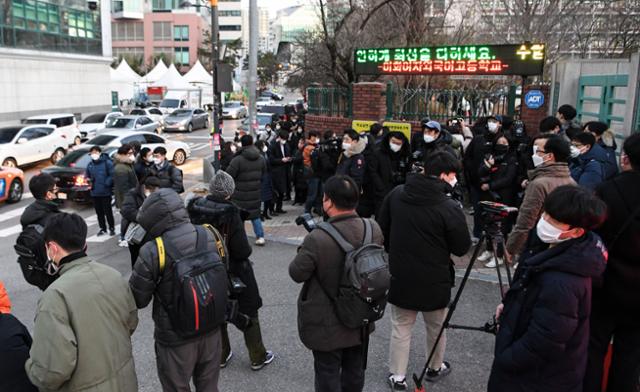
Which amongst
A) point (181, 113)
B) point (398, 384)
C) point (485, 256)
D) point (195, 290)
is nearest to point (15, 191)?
point (485, 256)

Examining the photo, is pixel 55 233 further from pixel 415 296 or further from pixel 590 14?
pixel 590 14

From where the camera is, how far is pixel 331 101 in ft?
44.5

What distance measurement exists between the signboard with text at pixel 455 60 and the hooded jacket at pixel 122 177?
21.5 ft

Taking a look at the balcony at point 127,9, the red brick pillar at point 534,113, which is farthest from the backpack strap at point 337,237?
the balcony at point 127,9

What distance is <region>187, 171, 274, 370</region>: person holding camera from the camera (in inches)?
168

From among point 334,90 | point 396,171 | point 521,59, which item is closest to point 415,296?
point 396,171

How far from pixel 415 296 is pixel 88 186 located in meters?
10.5

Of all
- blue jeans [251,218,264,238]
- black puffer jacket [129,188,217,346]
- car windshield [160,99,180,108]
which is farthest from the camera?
car windshield [160,99,180,108]

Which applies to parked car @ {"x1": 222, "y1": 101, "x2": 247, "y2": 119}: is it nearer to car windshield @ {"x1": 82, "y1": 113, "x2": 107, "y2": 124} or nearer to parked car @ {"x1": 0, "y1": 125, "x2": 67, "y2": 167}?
car windshield @ {"x1": 82, "y1": 113, "x2": 107, "y2": 124}

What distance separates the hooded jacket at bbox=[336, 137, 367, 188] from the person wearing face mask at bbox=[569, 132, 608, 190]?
9.34 ft

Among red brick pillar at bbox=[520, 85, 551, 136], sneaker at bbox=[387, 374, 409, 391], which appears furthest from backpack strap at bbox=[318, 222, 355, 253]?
red brick pillar at bbox=[520, 85, 551, 136]

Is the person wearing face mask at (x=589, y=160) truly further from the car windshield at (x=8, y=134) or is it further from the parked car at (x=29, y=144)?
the car windshield at (x=8, y=134)

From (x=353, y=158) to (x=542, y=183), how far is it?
325cm

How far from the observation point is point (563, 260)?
2.72 m
